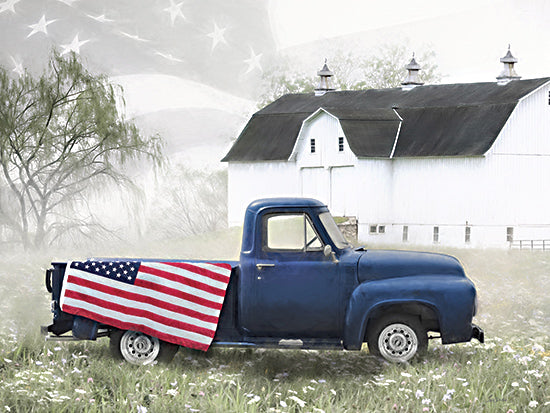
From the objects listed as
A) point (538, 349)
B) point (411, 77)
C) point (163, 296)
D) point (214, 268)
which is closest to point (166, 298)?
point (163, 296)

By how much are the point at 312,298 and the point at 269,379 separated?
1109 mm

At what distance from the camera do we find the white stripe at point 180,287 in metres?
10.2

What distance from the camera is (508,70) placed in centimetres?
3859

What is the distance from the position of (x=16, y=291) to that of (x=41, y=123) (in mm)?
10470

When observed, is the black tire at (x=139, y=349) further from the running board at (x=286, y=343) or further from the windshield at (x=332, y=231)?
the windshield at (x=332, y=231)

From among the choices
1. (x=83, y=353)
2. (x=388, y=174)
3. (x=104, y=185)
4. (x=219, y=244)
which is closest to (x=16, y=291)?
(x=83, y=353)

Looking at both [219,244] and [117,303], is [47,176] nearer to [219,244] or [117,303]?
[219,244]

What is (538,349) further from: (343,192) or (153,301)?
(343,192)

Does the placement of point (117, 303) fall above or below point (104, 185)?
below

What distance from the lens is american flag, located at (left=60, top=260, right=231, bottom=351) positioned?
Result: 33.4 feet

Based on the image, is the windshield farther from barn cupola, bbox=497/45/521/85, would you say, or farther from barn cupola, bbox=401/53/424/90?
barn cupola, bbox=401/53/424/90

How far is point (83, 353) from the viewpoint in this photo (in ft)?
35.5

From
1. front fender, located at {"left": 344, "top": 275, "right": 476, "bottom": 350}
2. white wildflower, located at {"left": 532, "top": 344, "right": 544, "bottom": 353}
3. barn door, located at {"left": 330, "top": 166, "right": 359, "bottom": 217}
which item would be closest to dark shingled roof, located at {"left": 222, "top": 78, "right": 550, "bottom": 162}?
barn door, located at {"left": 330, "top": 166, "right": 359, "bottom": 217}

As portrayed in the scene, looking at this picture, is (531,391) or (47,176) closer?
(531,391)
